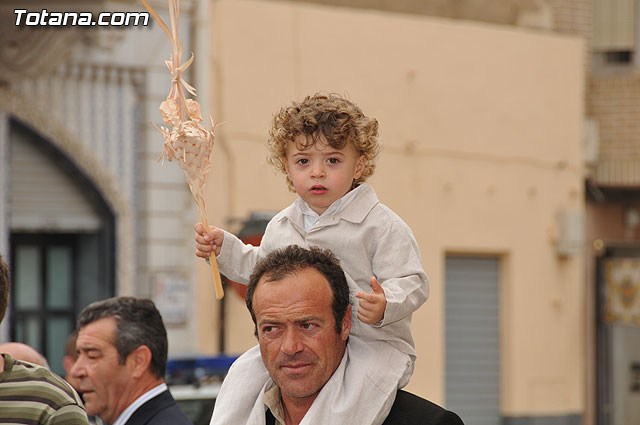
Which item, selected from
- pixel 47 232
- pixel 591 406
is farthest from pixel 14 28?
pixel 591 406

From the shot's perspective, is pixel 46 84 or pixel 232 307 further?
pixel 232 307

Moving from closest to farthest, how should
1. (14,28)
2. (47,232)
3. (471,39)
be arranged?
1. (14,28)
2. (47,232)
3. (471,39)

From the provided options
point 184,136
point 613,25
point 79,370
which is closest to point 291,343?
point 184,136

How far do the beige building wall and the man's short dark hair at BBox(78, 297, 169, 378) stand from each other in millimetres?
9083

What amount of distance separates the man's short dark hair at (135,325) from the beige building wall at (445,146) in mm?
9083

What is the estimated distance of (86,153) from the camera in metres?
13.9

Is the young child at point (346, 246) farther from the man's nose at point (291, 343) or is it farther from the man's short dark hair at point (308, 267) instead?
the man's nose at point (291, 343)

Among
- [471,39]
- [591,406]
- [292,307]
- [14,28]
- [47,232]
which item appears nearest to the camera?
[292,307]

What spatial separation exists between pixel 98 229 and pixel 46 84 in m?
1.57

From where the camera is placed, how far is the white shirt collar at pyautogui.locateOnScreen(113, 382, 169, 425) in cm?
514

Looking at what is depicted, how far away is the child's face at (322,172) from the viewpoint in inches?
151

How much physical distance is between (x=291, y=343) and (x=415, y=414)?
0.42 m

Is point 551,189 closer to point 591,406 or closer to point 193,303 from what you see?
point 591,406

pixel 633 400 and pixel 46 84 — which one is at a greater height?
pixel 46 84
